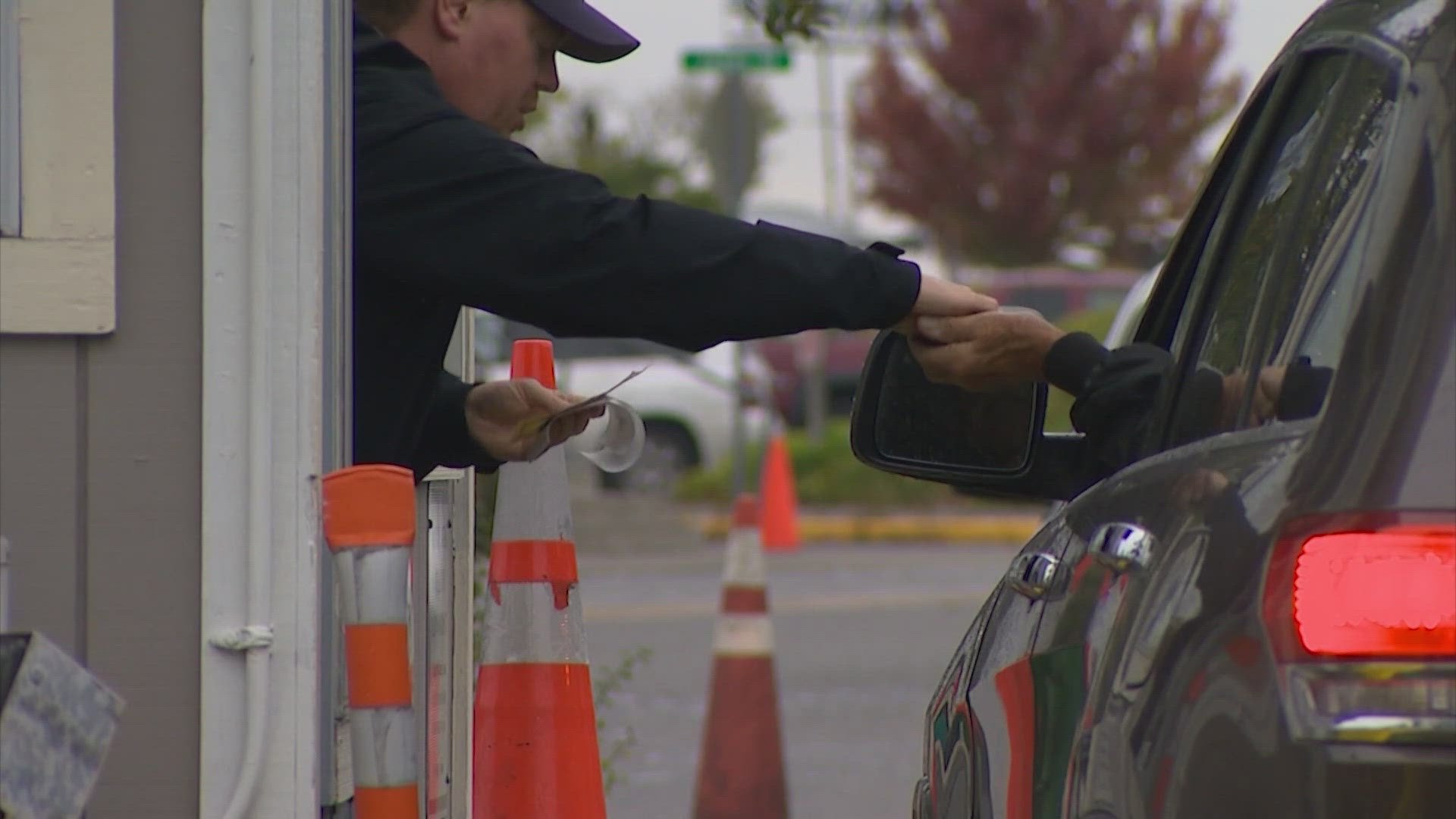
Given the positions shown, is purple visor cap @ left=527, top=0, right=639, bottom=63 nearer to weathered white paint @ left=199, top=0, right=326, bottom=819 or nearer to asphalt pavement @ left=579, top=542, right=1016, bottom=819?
weathered white paint @ left=199, top=0, right=326, bottom=819

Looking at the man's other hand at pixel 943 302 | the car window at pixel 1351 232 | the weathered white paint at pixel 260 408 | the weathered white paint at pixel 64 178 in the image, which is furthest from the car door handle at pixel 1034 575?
the weathered white paint at pixel 64 178

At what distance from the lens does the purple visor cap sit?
121 inches

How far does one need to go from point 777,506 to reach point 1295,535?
14373 millimetres

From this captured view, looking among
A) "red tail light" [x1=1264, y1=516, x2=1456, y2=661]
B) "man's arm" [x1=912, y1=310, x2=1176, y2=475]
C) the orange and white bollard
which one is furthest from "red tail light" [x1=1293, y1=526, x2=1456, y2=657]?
the orange and white bollard

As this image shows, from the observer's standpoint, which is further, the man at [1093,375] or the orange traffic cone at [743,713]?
the orange traffic cone at [743,713]

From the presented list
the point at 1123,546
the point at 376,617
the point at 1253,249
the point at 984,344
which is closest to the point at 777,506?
the point at 984,344

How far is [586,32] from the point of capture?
10.2ft

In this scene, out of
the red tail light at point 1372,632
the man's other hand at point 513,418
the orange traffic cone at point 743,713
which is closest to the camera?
the red tail light at point 1372,632

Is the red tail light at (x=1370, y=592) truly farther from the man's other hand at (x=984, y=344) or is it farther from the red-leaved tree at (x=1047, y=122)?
the red-leaved tree at (x=1047, y=122)

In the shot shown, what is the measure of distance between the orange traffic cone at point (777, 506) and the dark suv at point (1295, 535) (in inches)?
527

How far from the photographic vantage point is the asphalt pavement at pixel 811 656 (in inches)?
296

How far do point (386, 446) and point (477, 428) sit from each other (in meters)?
0.51

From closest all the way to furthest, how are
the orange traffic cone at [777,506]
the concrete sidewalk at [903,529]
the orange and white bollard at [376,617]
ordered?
the orange and white bollard at [376,617], the orange traffic cone at [777,506], the concrete sidewalk at [903,529]

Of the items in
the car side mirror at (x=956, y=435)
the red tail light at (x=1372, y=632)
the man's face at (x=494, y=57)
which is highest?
the man's face at (x=494, y=57)
